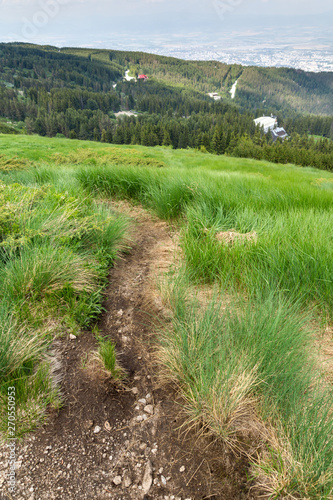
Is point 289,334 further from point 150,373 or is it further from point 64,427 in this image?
point 64,427

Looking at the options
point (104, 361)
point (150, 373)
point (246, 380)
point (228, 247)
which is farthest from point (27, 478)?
point (228, 247)

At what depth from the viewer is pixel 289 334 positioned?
5.92 ft

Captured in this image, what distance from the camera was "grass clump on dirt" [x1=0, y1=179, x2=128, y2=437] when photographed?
171 centimetres

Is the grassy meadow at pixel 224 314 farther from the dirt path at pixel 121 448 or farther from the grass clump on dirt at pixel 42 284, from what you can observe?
the dirt path at pixel 121 448

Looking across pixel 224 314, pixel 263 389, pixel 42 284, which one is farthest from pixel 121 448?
pixel 42 284

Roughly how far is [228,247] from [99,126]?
129 m

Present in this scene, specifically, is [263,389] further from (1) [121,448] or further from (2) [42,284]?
(2) [42,284]

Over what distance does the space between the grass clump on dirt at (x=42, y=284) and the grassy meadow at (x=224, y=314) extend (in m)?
0.01

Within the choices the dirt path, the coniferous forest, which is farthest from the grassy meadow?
the coniferous forest

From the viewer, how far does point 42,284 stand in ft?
8.08

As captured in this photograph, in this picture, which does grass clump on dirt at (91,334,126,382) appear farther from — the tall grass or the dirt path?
the tall grass

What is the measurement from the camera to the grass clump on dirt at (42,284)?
1714 mm

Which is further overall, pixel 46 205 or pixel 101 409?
Answer: pixel 46 205

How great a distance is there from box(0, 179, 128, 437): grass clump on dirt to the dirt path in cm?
16
